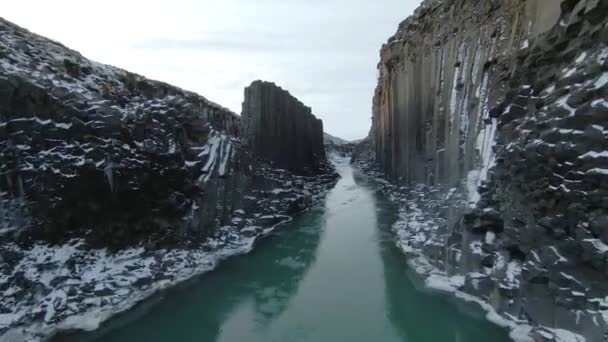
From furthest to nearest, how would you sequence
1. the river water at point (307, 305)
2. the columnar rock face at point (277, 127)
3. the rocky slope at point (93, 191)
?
the columnar rock face at point (277, 127) → the rocky slope at point (93, 191) → the river water at point (307, 305)

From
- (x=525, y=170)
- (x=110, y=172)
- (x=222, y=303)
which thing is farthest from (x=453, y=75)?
(x=110, y=172)

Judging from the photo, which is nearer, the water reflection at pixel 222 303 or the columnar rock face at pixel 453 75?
the water reflection at pixel 222 303

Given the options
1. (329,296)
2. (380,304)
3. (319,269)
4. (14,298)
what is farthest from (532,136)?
(14,298)

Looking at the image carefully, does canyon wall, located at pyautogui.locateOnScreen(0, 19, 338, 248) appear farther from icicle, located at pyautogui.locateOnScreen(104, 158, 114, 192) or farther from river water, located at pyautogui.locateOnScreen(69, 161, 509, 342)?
river water, located at pyautogui.locateOnScreen(69, 161, 509, 342)

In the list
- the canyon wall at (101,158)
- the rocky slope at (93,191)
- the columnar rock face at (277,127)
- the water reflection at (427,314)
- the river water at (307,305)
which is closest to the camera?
the water reflection at (427,314)

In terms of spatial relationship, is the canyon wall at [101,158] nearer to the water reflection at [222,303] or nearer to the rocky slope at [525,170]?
the water reflection at [222,303]

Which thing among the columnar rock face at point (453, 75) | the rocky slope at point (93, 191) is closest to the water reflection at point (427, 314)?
the columnar rock face at point (453, 75)

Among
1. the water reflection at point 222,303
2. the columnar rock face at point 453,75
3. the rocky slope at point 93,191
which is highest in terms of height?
the columnar rock face at point 453,75
